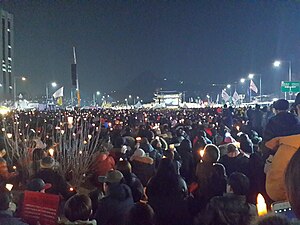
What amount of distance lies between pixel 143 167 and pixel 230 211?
13.9ft

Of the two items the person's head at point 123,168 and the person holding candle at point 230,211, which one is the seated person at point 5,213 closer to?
the person holding candle at point 230,211

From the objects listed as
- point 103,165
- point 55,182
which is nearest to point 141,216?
point 55,182

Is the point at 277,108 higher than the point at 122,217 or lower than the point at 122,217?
higher

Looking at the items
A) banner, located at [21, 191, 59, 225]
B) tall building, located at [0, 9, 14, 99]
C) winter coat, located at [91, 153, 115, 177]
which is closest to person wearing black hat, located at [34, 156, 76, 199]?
winter coat, located at [91, 153, 115, 177]

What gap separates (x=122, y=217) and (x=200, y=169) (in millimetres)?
1928

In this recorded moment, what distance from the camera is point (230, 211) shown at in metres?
5.09

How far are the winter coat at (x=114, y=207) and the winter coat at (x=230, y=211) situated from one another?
1.19 meters

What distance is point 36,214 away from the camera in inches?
208

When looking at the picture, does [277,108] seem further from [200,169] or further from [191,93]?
[191,93]

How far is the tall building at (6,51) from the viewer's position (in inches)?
4742

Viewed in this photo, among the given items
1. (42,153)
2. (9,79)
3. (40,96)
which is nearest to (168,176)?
(42,153)

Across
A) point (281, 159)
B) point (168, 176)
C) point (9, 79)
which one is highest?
point (9, 79)

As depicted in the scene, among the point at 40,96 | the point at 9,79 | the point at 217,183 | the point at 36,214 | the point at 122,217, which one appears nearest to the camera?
the point at 36,214

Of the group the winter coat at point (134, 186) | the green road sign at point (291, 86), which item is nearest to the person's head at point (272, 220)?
the winter coat at point (134, 186)
